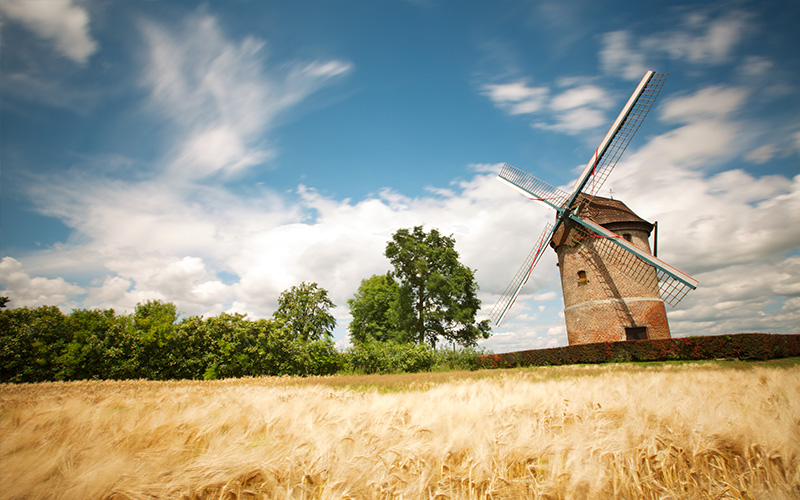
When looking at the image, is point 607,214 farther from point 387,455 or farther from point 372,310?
point 387,455

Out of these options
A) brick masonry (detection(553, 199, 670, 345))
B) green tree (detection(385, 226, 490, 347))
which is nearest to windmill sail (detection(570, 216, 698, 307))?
brick masonry (detection(553, 199, 670, 345))

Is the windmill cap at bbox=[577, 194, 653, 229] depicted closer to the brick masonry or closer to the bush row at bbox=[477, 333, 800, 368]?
the brick masonry

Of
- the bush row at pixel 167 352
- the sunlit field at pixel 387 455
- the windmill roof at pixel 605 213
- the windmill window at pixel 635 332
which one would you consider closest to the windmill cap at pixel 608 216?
the windmill roof at pixel 605 213

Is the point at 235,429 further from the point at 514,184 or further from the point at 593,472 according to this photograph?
the point at 514,184

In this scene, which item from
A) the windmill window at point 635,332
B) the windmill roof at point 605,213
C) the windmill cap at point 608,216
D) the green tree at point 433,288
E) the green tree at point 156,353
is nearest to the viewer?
the green tree at point 156,353

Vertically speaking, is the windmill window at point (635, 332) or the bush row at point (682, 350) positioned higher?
the windmill window at point (635, 332)

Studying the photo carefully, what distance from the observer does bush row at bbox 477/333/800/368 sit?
17.4 m

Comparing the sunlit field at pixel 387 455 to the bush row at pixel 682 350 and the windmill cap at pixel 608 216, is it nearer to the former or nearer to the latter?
the bush row at pixel 682 350

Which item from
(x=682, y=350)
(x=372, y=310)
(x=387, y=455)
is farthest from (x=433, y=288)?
(x=387, y=455)

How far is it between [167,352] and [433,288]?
2087cm

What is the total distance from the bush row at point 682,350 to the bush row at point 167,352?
31.1 feet

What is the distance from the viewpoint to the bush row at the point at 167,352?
19719mm

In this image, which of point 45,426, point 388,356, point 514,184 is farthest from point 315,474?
point 514,184

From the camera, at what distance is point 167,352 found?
1989 centimetres
